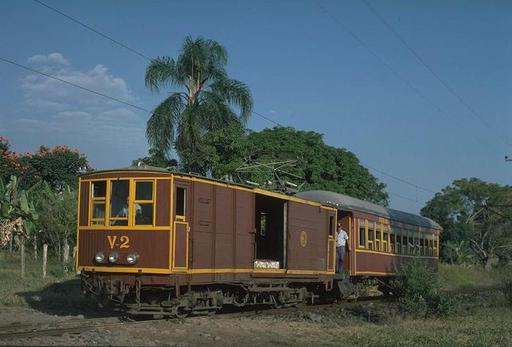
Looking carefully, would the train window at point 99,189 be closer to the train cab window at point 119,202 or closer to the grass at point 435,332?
the train cab window at point 119,202

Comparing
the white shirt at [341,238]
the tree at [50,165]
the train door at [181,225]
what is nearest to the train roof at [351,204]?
the white shirt at [341,238]

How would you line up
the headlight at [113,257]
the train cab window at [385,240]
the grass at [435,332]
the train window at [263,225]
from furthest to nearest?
the train cab window at [385,240] < the train window at [263,225] < the headlight at [113,257] < the grass at [435,332]

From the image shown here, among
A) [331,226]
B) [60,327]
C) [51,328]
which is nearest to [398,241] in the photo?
[331,226]

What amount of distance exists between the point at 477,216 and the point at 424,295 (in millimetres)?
54571

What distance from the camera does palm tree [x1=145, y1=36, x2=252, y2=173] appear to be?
29672 millimetres

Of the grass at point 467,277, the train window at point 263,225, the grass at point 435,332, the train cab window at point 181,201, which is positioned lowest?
the grass at point 467,277

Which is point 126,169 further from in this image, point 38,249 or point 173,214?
point 38,249

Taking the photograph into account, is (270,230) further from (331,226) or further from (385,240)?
(385,240)

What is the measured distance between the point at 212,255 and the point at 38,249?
21606 millimetres

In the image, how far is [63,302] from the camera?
1586cm

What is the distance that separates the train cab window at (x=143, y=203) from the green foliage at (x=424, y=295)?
292 inches

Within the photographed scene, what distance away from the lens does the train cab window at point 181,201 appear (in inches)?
498

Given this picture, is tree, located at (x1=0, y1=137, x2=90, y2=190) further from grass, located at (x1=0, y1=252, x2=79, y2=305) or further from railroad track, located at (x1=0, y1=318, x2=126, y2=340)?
railroad track, located at (x1=0, y1=318, x2=126, y2=340)

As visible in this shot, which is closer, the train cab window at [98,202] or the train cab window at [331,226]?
the train cab window at [98,202]
